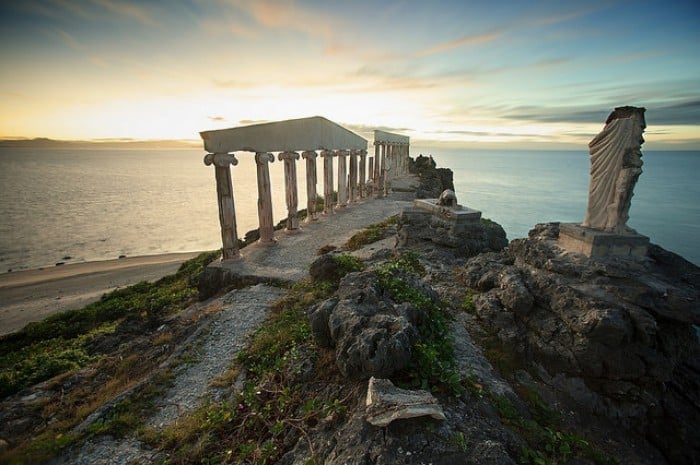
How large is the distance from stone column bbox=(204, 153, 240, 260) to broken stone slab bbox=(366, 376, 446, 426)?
35.0ft

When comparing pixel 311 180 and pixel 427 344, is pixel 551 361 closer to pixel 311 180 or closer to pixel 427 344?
pixel 427 344

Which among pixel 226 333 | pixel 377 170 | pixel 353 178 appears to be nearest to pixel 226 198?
pixel 226 333

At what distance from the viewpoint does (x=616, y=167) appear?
7.52 metres

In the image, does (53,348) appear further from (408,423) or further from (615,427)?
(615,427)

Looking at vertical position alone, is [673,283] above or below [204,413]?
above

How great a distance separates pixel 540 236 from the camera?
9.31 m

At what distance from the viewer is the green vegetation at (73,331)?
908 cm

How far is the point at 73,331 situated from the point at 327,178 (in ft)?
51.9

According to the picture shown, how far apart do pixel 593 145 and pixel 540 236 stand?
272cm

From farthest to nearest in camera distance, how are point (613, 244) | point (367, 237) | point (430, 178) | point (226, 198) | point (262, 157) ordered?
point (430, 178)
point (367, 237)
point (262, 157)
point (226, 198)
point (613, 244)

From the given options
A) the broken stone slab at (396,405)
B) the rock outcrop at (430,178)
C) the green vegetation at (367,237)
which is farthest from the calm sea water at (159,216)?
the broken stone slab at (396,405)

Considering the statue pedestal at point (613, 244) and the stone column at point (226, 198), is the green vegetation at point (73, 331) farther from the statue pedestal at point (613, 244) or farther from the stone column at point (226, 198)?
the statue pedestal at point (613, 244)

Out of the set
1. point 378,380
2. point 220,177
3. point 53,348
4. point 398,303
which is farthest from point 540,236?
point 53,348

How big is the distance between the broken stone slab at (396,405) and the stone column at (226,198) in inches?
420
